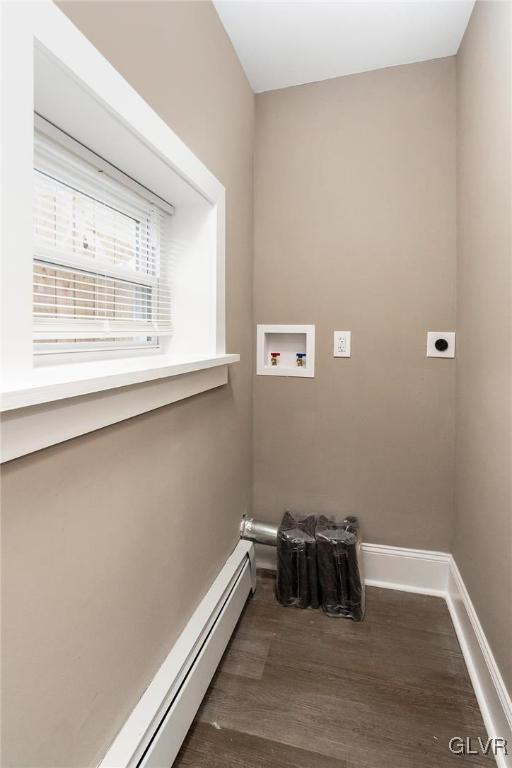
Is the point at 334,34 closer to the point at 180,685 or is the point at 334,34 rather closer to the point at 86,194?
the point at 86,194

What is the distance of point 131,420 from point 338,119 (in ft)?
5.51

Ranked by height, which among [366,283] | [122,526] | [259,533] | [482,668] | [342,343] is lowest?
[482,668]

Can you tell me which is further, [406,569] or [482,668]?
[406,569]

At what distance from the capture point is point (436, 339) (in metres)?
1.79

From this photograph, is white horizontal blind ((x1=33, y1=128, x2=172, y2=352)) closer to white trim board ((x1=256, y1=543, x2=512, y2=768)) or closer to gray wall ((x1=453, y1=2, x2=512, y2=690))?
gray wall ((x1=453, y1=2, x2=512, y2=690))

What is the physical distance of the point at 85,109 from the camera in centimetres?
87

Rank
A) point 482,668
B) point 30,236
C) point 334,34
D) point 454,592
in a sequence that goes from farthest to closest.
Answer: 1. point 454,592
2. point 334,34
3. point 482,668
4. point 30,236

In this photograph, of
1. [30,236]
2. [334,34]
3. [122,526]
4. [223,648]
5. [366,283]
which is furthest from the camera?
[366,283]

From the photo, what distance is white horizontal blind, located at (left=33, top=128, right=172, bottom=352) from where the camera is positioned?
0.91 metres

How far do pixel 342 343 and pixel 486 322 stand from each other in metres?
0.66

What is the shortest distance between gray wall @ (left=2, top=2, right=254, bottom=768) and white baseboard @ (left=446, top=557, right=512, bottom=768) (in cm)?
92

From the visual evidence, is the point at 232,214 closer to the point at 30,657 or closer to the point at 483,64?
the point at 483,64

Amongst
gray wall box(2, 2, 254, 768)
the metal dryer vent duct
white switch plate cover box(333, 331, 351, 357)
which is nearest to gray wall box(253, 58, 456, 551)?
white switch plate cover box(333, 331, 351, 357)

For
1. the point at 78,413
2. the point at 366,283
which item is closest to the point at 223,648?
the point at 78,413
